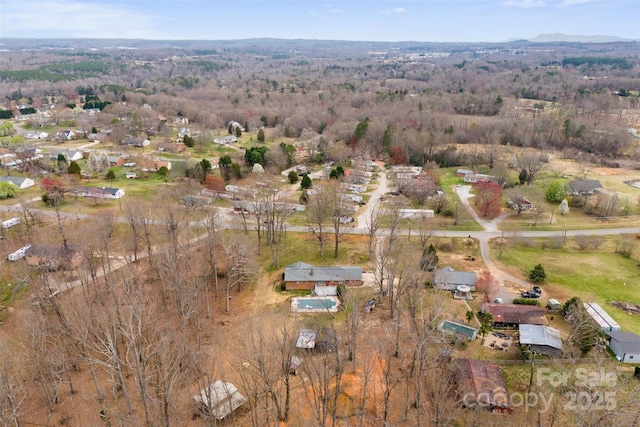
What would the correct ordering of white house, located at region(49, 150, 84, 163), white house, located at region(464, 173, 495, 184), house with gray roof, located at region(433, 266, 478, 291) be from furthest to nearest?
white house, located at region(49, 150, 84, 163) → white house, located at region(464, 173, 495, 184) → house with gray roof, located at region(433, 266, 478, 291)

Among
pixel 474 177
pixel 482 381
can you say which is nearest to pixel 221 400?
pixel 482 381

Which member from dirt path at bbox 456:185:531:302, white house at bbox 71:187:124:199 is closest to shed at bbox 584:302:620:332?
dirt path at bbox 456:185:531:302

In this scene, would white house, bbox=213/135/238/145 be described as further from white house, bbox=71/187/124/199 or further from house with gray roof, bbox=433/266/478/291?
house with gray roof, bbox=433/266/478/291

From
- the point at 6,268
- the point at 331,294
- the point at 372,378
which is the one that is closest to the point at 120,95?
the point at 6,268

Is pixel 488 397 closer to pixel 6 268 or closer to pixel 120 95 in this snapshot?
pixel 6 268

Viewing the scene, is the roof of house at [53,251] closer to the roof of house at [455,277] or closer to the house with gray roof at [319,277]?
the house with gray roof at [319,277]

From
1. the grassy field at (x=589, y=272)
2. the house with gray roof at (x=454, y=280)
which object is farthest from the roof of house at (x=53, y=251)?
the grassy field at (x=589, y=272)
